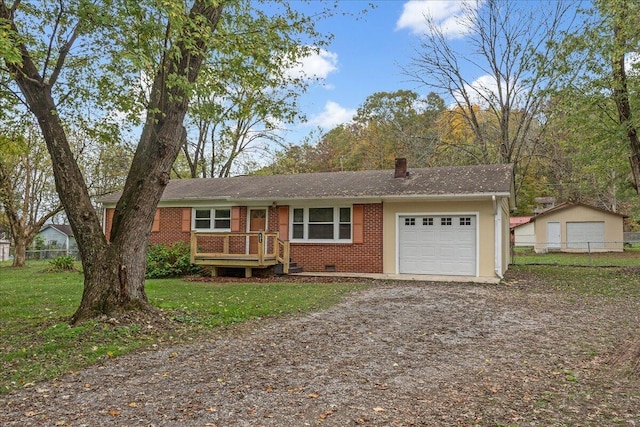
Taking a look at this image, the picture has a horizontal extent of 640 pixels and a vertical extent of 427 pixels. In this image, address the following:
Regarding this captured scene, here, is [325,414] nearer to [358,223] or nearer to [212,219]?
[358,223]

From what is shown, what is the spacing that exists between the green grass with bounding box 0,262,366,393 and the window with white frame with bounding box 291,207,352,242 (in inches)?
108

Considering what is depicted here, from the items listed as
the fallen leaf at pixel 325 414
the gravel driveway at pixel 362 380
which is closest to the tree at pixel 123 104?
the gravel driveway at pixel 362 380

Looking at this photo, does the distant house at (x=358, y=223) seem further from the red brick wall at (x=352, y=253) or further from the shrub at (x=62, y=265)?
the shrub at (x=62, y=265)

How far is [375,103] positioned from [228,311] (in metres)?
30.4

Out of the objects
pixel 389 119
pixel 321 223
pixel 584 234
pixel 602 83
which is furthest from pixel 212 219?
pixel 584 234

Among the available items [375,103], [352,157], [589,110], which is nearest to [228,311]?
[589,110]

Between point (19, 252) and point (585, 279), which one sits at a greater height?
point (19, 252)

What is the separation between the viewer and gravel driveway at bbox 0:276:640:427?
3494 millimetres

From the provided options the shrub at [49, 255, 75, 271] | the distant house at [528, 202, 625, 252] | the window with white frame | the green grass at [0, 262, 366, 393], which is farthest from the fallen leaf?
the distant house at [528, 202, 625, 252]

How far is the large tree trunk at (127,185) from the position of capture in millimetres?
6500

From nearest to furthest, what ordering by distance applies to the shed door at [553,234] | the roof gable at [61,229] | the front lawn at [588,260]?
the front lawn at [588,260], the shed door at [553,234], the roof gable at [61,229]

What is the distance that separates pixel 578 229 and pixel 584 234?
0.43 metres

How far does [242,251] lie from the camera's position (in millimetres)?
15062

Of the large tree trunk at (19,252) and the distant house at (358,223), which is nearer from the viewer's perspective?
the distant house at (358,223)
